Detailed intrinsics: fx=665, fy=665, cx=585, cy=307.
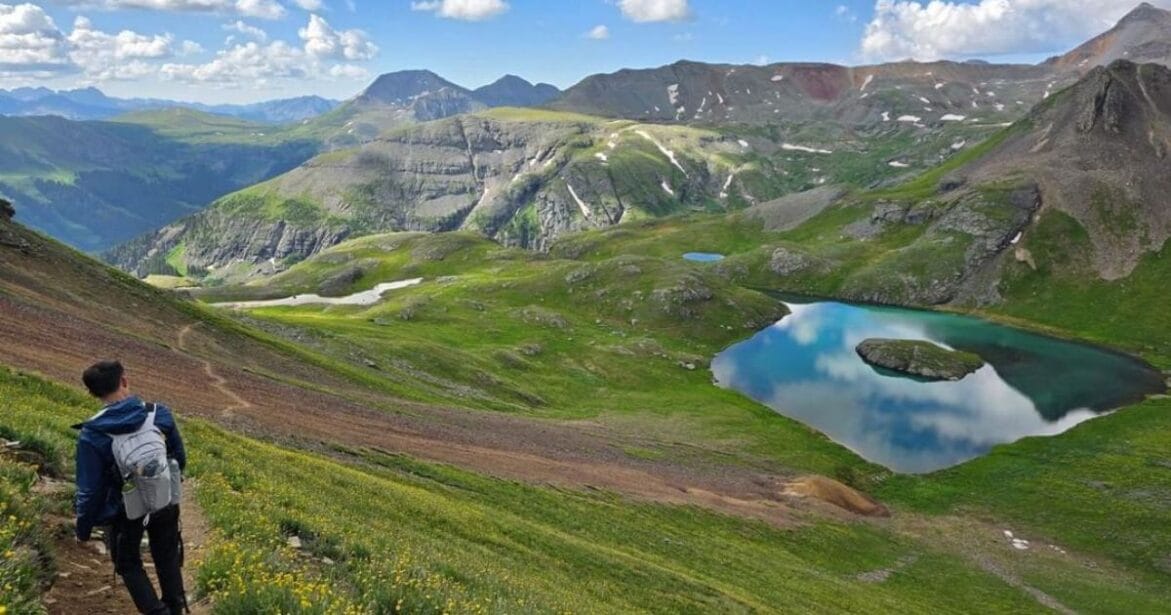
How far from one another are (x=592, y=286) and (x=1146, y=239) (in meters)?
162

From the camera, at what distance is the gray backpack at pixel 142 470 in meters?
11.3

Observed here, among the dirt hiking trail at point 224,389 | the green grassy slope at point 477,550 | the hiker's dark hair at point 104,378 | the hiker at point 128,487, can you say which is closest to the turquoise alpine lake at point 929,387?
the green grassy slope at point 477,550

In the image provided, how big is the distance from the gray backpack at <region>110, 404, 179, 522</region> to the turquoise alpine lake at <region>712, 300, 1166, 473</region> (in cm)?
9611

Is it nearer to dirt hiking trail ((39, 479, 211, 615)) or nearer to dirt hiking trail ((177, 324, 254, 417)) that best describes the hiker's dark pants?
dirt hiking trail ((39, 479, 211, 615))

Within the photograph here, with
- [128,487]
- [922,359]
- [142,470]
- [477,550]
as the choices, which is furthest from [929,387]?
[128,487]

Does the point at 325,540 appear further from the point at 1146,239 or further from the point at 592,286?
the point at 1146,239

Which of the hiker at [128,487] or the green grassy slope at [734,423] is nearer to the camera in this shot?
the hiker at [128,487]

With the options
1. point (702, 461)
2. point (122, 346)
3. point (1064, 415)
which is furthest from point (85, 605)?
point (1064, 415)

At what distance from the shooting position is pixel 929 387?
426ft

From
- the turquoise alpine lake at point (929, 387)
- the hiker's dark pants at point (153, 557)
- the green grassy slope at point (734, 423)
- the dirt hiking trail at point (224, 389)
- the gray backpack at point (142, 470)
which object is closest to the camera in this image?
the gray backpack at point (142, 470)

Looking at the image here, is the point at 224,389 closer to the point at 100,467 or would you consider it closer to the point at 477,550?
the point at 477,550

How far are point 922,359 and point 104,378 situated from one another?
14882 cm

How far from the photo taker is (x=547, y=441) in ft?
210

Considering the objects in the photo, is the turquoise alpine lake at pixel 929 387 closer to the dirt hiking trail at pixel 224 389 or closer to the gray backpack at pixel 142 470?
the dirt hiking trail at pixel 224 389
